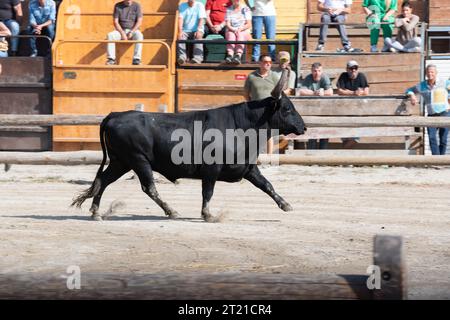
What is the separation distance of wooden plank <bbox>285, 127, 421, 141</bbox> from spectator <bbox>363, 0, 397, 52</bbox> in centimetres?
168

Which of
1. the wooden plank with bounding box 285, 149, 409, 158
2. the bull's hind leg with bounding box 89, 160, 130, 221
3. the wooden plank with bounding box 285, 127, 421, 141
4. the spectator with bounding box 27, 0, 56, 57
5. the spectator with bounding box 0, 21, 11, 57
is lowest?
the wooden plank with bounding box 285, 149, 409, 158

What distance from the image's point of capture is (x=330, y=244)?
9.40m

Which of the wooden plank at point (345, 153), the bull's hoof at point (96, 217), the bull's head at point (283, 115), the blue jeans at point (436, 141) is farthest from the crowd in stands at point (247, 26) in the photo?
the bull's hoof at point (96, 217)

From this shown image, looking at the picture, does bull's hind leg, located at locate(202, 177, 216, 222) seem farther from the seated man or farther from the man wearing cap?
the man wearing cap

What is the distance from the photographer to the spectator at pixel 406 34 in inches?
690

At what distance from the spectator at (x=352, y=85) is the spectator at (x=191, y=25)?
2559 millimetres

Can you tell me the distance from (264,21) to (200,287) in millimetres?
13516

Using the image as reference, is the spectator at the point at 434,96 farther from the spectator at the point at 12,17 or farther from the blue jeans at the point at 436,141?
the spectator at the point at 12,17

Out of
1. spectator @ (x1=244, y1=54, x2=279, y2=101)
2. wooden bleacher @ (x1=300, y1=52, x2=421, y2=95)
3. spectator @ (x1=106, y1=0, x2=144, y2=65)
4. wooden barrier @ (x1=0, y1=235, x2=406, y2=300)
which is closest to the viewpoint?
wooden barrier @ (x1=0, y1=235, x2=406, y2=300)

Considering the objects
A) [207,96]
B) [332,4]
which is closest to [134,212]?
[207,96]

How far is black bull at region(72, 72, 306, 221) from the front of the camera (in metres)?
11.0

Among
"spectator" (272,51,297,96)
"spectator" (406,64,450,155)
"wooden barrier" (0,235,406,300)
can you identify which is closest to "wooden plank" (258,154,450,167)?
"spectator" (406,64,450,155)

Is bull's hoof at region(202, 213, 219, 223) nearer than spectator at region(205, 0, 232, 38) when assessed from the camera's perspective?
Yes
